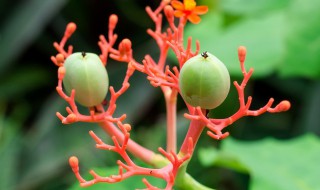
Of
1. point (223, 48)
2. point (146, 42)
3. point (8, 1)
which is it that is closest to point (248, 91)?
point (223, 48)

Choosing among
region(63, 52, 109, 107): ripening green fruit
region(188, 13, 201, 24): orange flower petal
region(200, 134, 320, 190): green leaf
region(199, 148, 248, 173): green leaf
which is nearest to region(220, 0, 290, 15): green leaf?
region(200, 134, 320, 190): green leaf

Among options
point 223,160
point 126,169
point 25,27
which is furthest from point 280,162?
point 25,27

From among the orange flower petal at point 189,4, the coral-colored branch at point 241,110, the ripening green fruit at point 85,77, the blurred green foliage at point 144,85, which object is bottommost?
the blurred green foliage at point 144,85

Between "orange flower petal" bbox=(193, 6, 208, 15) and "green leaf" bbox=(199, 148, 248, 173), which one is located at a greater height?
"orange flower petal" bbox=(193, 6, 208, 15)

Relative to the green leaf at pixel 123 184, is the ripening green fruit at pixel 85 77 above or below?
above

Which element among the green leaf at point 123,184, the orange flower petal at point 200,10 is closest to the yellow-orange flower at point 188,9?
the orange flower petal at point 200,10

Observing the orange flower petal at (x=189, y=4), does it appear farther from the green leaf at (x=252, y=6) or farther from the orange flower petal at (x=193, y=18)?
the green leaf at (x=252, y=6)

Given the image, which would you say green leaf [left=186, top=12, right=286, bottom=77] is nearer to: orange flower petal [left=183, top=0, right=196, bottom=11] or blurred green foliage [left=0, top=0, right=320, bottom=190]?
blurred green foliage [left=0, top=0, right=320, bottom=190]
